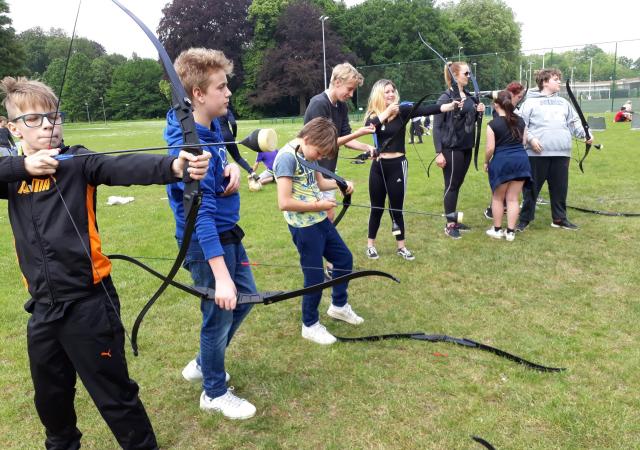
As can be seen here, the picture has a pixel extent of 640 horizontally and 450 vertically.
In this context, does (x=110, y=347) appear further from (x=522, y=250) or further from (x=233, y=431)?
(x=522, y=250)

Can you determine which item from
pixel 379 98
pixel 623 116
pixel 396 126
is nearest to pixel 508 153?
pixel 396 126

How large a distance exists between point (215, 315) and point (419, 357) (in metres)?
1.57

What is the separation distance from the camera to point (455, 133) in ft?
19.6

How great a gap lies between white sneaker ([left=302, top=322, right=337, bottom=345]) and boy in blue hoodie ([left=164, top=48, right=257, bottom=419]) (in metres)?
0.92

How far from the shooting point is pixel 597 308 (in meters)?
4.19

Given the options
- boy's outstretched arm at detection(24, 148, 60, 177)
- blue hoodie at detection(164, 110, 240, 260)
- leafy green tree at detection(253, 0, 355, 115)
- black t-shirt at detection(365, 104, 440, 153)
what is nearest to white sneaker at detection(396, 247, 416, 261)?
black t-shirt at detection(365, 104, 440, 153)

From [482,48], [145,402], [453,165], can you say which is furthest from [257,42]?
[145,402]

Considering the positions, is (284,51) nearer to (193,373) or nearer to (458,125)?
(458,125)

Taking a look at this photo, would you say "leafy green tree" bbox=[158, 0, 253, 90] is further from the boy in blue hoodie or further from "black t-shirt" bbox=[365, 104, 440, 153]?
"black t-shirt" bbox=[365, 104, 440, 153]

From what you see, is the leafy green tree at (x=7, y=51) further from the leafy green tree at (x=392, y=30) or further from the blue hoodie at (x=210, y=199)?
the blue hoodie at (x=210, y=199)

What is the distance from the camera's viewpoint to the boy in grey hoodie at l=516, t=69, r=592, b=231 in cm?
637

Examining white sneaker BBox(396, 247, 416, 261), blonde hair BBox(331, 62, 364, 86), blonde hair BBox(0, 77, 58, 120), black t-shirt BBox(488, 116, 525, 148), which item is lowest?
white sneaker BBox(396, 247, 416, 261)

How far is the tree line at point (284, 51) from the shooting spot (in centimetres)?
275

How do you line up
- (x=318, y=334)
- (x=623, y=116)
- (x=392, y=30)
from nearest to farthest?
(x=318, y=334) → (x=623, y=116) → (x=392, y=30)
